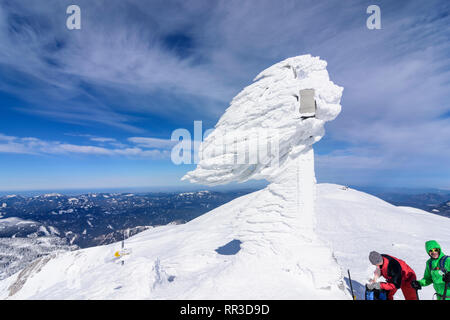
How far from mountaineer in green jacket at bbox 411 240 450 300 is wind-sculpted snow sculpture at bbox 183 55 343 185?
179 inches

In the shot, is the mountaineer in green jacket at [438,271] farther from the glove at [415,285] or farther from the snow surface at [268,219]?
the snow surface at [268,219]

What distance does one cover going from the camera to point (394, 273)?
16.8 ft

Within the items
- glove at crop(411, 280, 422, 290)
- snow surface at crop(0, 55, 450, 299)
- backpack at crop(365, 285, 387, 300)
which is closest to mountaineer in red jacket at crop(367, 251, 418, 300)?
backpack at crop(365, 285, 387, 300)

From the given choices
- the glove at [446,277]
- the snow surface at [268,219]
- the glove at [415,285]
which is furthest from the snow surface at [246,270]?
the glove at [446,277]

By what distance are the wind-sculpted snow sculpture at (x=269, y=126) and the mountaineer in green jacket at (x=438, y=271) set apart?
14.9ft

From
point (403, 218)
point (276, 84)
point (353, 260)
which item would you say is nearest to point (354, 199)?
point (403, 218)

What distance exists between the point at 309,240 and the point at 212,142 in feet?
17.3

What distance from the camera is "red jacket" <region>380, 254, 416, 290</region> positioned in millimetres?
5055

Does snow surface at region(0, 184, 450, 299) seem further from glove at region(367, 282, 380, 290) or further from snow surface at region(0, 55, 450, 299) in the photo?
glove at region(367, 282, 380, 290)

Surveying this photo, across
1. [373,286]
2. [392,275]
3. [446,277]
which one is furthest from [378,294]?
[446,277]

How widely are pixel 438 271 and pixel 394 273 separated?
0.89m

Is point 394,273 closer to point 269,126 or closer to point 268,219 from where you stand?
point 268,219
